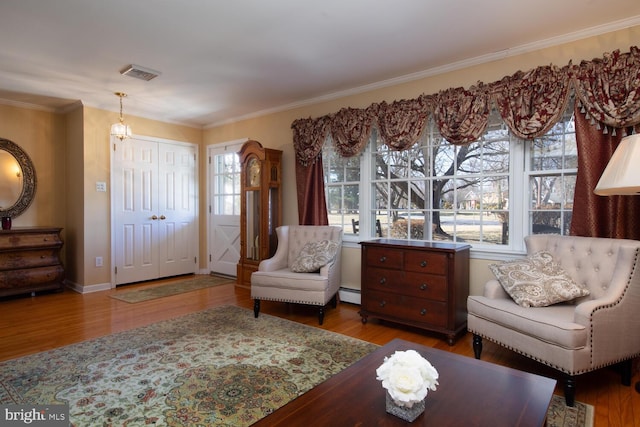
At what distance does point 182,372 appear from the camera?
2.40m

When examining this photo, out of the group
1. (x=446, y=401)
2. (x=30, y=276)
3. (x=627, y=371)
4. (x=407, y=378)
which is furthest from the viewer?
(x=30, y=276)

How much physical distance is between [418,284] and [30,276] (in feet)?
15.2

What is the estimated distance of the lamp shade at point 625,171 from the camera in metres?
1.72

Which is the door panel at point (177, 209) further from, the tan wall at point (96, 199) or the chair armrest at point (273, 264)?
the chair armrest at point (273, 264)

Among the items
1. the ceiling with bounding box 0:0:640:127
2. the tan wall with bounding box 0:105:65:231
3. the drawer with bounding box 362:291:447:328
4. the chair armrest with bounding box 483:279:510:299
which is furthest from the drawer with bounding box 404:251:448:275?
the tan wall with bounding box 0:105:65:231

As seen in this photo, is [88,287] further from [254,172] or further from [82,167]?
[254,172]

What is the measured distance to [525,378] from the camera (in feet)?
5.02

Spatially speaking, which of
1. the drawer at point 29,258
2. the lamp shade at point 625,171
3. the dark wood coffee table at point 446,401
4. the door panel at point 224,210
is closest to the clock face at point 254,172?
the door panel at point 224,210

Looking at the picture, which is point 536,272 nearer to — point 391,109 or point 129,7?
point 391,109

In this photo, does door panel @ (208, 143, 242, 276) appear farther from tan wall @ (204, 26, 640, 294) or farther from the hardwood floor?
the hardwood floor

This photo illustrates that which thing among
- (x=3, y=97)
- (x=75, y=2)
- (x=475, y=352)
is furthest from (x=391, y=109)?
(x=3, y=97)

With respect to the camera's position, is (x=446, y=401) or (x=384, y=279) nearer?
(x=446, y=401)

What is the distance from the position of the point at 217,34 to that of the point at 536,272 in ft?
9.91

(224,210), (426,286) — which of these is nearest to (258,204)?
(224,210)
